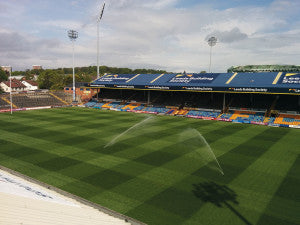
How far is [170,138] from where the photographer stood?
2483 centimetres

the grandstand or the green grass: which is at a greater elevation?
the grandstand

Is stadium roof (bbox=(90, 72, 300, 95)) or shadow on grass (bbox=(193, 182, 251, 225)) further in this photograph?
stadium roof (bbox=(90, 72, 300, 95))

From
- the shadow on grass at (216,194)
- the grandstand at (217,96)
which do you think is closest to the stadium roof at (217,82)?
the grandstand at (217,96)

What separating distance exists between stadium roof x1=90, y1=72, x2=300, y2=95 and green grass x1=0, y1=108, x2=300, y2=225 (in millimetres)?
10976

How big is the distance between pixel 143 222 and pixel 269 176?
945 centimetres

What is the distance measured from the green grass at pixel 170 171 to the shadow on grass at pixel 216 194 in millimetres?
52

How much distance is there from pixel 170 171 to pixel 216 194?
12.3 feet

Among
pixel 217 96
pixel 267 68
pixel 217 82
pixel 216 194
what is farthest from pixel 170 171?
pixel 267 68

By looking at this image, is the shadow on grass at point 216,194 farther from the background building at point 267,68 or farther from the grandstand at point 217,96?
the background building at point 267,68

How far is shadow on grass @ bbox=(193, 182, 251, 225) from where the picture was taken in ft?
39.2

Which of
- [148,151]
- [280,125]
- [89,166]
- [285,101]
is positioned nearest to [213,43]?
[285,101]

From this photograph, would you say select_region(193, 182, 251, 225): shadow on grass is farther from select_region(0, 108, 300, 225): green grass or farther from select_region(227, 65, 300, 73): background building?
select_region(227, 65, 300, 73): background building

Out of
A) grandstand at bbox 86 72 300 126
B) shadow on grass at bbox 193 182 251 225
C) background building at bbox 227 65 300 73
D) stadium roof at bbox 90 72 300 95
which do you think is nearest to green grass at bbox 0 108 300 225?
shadow on grass at bbox 193 182 251 225

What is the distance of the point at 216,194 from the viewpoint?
12.9 metres
